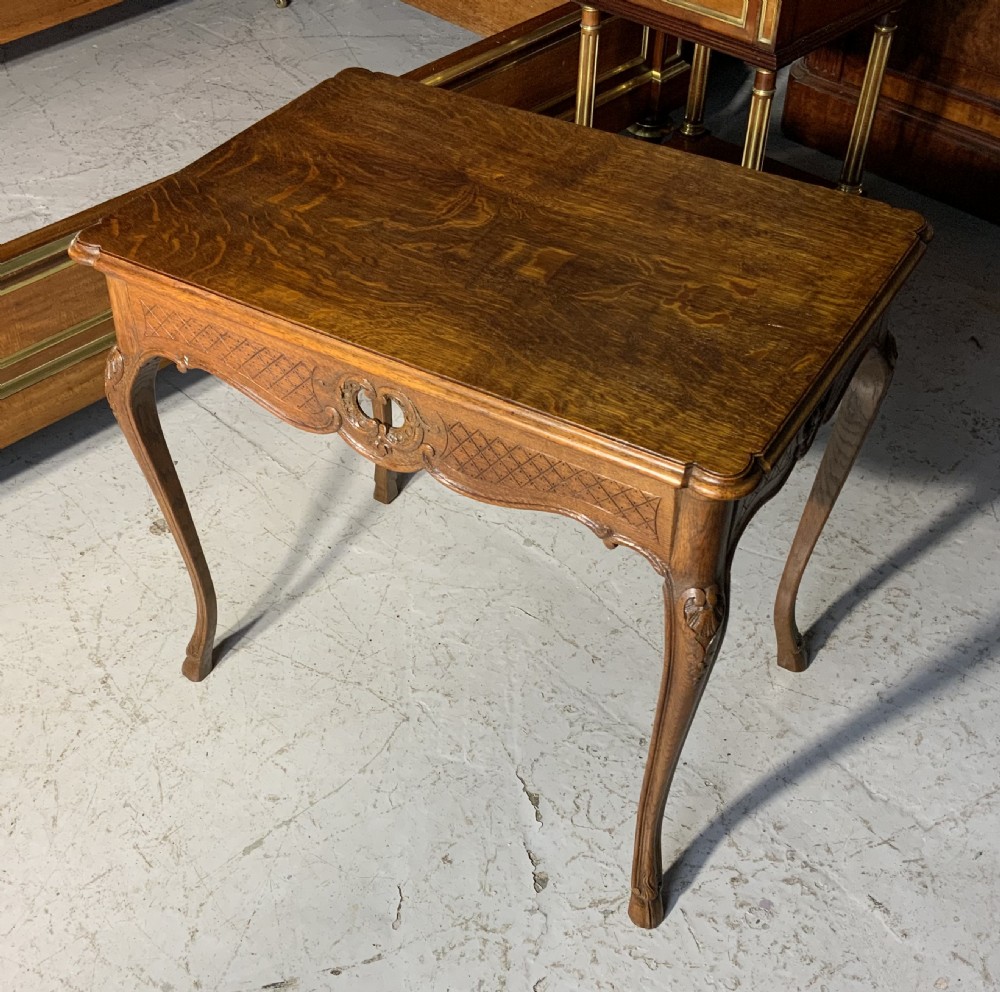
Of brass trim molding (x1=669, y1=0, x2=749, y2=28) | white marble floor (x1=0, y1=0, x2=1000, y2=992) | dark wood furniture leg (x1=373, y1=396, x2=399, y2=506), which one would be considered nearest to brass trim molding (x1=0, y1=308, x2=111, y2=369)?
white marble floor (x1=0, y1=0, x2=1000, y2=992)

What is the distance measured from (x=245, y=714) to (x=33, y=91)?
2088 mm

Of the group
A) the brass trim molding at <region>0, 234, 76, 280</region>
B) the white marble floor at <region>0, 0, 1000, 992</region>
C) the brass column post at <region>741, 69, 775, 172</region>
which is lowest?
the white marble floor at <region>0, 0, 1000, 992</region>

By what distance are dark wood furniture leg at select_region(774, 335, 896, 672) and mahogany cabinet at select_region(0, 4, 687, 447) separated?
122 centimetres

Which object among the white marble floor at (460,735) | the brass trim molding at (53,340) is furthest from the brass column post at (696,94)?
the brass trim molding at (53,340)

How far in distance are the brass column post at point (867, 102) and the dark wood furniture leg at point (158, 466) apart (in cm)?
172

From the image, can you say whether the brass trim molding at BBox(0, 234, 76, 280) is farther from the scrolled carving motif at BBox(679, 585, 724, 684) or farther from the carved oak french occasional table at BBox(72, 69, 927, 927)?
the scrolled carving motif at BBox(679, 585, 724, 684)

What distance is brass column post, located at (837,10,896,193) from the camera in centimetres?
259

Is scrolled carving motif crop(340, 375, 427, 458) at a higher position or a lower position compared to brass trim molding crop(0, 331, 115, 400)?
higher

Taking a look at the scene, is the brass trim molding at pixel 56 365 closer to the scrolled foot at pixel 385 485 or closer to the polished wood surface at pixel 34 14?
the scrolled foot at pixel 385 485

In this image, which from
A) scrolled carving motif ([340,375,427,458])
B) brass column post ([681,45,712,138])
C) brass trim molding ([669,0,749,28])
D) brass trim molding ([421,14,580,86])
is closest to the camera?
scrolled carving motif ([340,375,427,458])

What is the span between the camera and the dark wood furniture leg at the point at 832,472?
1.63 meters

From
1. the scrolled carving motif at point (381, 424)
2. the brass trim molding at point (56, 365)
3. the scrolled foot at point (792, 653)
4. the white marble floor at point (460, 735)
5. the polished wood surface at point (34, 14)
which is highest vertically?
the scrolled carving motif at point (381, 424)

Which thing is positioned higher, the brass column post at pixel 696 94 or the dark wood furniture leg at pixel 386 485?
the brass column post at pixel 696 94

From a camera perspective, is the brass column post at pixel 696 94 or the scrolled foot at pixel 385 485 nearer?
the scrolled foot at pixel 385 485
